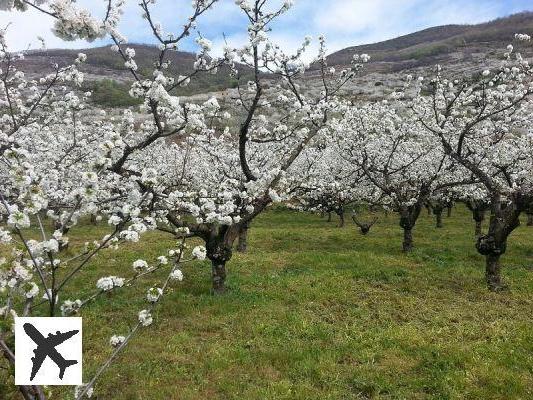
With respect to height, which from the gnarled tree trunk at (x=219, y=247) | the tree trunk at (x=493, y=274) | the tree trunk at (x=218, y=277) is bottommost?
the tree trunk at (x=493, y=274)

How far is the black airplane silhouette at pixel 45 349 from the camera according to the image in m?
4.44

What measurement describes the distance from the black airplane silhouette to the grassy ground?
4980 mm

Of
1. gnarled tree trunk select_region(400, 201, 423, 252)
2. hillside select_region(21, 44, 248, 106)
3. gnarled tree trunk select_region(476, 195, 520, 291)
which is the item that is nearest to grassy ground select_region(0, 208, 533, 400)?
gnarled tree trunk select_region(476, 195, 520, 291)

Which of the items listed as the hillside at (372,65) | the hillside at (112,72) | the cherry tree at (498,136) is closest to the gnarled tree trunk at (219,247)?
the cherry tree at (498,136)

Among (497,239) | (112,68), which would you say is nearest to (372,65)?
(112,68)

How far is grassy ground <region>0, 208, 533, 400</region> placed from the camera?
9461 millimetres

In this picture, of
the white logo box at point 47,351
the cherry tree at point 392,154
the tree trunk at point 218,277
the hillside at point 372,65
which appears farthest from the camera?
the hillside at point 372,65

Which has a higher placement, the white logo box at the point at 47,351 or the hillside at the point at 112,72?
the hillside at the point at 112,72

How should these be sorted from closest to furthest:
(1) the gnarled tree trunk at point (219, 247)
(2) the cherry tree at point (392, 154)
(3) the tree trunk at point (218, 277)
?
(1) the gnarled tree trunk at point (219, 247) < (3) the tree trunk at point (218, 277) < (2) the cherry tree at point (392, 154)

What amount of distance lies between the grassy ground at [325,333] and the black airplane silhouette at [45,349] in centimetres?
498

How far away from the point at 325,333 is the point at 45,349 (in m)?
8.69

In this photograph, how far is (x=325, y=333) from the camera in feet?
39.6

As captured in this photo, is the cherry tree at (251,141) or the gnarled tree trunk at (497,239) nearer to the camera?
the cherry tree at (251,141)

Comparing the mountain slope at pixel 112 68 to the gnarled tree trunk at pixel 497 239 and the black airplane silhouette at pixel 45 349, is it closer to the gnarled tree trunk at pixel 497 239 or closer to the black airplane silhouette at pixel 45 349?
the gnarled tree trunk at pixel 497 239
